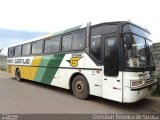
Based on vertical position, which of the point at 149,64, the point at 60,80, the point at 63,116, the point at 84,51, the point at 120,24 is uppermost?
the point at 120,24

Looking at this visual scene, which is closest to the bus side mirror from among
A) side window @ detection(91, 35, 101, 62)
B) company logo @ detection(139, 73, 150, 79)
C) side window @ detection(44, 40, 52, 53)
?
company logo @ detection(139, 73, 150, 79)

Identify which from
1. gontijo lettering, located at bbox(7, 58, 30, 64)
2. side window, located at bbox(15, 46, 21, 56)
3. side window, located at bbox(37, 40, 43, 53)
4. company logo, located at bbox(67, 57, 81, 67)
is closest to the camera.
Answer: company logo, located at bbox(67, 57, 81, 67)

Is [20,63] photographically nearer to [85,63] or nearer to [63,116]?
[85,63]

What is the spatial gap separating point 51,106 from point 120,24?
3.58 metres

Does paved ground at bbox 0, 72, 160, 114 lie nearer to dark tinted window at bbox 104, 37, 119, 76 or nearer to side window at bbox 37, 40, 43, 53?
dark tinted window at bbox 104, 37, 119, 76

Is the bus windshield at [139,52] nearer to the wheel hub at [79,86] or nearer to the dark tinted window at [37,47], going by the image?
the wheel hub at [79,86]

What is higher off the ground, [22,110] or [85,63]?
[85,63]

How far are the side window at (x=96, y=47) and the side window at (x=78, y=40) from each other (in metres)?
→ 0.52

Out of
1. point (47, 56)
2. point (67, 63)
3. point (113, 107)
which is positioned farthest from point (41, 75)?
point (113, 107)

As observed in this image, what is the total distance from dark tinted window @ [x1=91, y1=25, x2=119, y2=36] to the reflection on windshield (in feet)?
2.24

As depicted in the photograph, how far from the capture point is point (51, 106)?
240 inches

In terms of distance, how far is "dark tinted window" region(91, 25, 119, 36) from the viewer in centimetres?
595

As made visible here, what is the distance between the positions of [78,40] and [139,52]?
249cm

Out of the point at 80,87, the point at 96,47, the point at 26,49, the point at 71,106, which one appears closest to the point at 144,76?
the point at 96,47
